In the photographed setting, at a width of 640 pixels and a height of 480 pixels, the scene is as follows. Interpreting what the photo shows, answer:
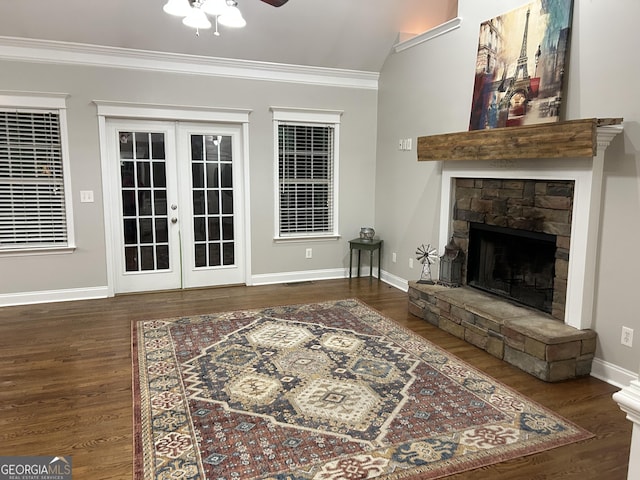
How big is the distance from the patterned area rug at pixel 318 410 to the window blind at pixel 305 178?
86.8 inches

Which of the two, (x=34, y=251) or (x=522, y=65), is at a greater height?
(x=522, y=65)

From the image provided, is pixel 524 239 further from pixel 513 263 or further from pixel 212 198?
pixel 212 198

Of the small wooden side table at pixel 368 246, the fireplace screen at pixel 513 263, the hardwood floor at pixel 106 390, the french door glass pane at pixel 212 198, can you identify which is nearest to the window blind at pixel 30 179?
the hardwood floor at pixel 106 390

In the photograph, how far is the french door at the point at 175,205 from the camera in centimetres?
516

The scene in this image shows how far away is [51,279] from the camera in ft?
16.2

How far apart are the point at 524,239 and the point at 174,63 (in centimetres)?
406

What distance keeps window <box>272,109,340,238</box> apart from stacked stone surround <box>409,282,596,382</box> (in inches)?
83.3

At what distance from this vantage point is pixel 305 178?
5.92 m

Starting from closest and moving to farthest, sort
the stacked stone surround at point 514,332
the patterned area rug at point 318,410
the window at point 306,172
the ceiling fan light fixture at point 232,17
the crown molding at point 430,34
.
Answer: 1. the patterned area rug at point 318,410
2. the ceiling fan light fixture at point 232,17
3. the stacked stone surround at point 514,332
4. the crown molding at point 430,34
5. the window at point 306,172

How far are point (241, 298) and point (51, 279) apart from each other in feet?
6.64

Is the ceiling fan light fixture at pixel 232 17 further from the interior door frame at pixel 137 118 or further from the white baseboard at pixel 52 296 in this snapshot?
the white baseboard at pixel 52 296

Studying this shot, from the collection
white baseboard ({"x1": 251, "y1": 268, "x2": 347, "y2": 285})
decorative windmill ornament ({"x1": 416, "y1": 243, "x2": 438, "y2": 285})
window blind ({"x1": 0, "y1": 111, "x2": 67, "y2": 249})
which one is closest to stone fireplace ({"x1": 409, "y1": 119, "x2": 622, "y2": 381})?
decorative windmill ornament ({"x1": 416, "y1": 243, "x2": 438, "y2": 285})

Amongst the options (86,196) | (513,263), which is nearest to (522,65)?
(513,263)

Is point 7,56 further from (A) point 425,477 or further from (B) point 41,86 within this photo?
(A) point 425,477
